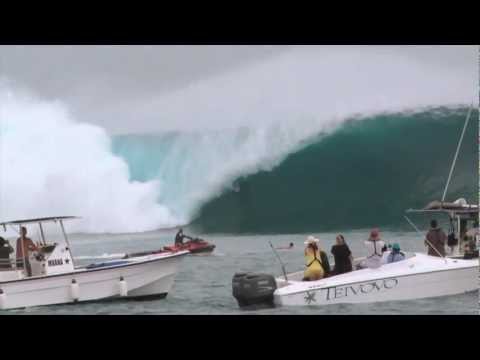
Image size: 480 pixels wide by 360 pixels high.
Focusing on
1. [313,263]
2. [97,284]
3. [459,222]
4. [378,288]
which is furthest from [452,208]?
[97,284]

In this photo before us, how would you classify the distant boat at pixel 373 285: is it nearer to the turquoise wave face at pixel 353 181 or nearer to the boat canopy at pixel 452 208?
the boat canopy at pixel 452 208

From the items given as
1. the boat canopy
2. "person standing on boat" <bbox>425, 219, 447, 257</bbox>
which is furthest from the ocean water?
the boat canopy

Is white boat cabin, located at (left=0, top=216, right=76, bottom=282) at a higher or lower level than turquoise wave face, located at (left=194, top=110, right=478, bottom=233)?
lower

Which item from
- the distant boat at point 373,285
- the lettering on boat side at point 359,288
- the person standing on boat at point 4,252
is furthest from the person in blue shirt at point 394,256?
the person standing on boat at point 4,252

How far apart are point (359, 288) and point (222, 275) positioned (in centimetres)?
773

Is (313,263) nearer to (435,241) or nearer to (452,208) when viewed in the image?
(435,241)

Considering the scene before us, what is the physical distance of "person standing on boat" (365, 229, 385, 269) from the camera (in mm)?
12875

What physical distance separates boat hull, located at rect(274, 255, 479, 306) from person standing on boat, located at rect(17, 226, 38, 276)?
15.8 ft

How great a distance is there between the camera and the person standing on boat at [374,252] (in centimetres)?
1288

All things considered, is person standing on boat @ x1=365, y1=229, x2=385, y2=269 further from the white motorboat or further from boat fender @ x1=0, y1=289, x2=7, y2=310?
boat fender @ x1=0, y1=289, x2=7, y2=310

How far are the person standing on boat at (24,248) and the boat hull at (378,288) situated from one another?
4825 millimetres

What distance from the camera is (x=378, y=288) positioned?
12555mm
